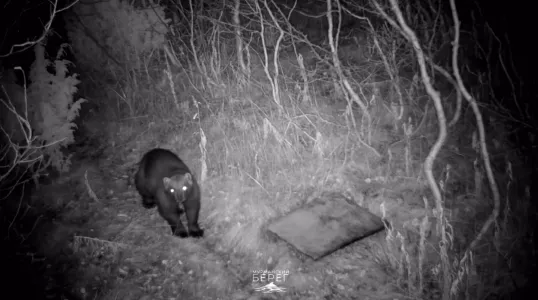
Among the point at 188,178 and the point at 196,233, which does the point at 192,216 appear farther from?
the point at 188,178

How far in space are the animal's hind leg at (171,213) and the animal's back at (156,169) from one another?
0.78 feet

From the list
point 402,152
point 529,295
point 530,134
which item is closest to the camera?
point 529,295

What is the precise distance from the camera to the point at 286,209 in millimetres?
4191

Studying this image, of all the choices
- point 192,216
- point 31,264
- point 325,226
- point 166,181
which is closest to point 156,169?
point 166,181

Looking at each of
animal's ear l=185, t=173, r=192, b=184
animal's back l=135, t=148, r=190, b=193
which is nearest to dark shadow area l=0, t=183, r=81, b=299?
animal's back l=135, t=148, r=190, b=193

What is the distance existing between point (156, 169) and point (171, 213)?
2.45 feet

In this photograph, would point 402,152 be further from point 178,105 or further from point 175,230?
point 178,105

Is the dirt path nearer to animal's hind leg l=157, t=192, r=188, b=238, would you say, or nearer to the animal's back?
animal's hind leg l=157, t=192, r=188, b=238

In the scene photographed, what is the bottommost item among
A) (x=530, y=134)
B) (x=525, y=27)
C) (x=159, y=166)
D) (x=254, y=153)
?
(x=159, y=166)

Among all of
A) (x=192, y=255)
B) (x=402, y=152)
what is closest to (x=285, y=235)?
(x=192, y=255)

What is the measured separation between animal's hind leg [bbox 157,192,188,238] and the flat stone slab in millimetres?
1291

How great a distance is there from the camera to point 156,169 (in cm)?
445

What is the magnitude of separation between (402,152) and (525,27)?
2.19m

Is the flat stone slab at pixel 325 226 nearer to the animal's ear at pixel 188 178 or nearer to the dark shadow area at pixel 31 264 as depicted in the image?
the animal's ear at pixel 188 178
